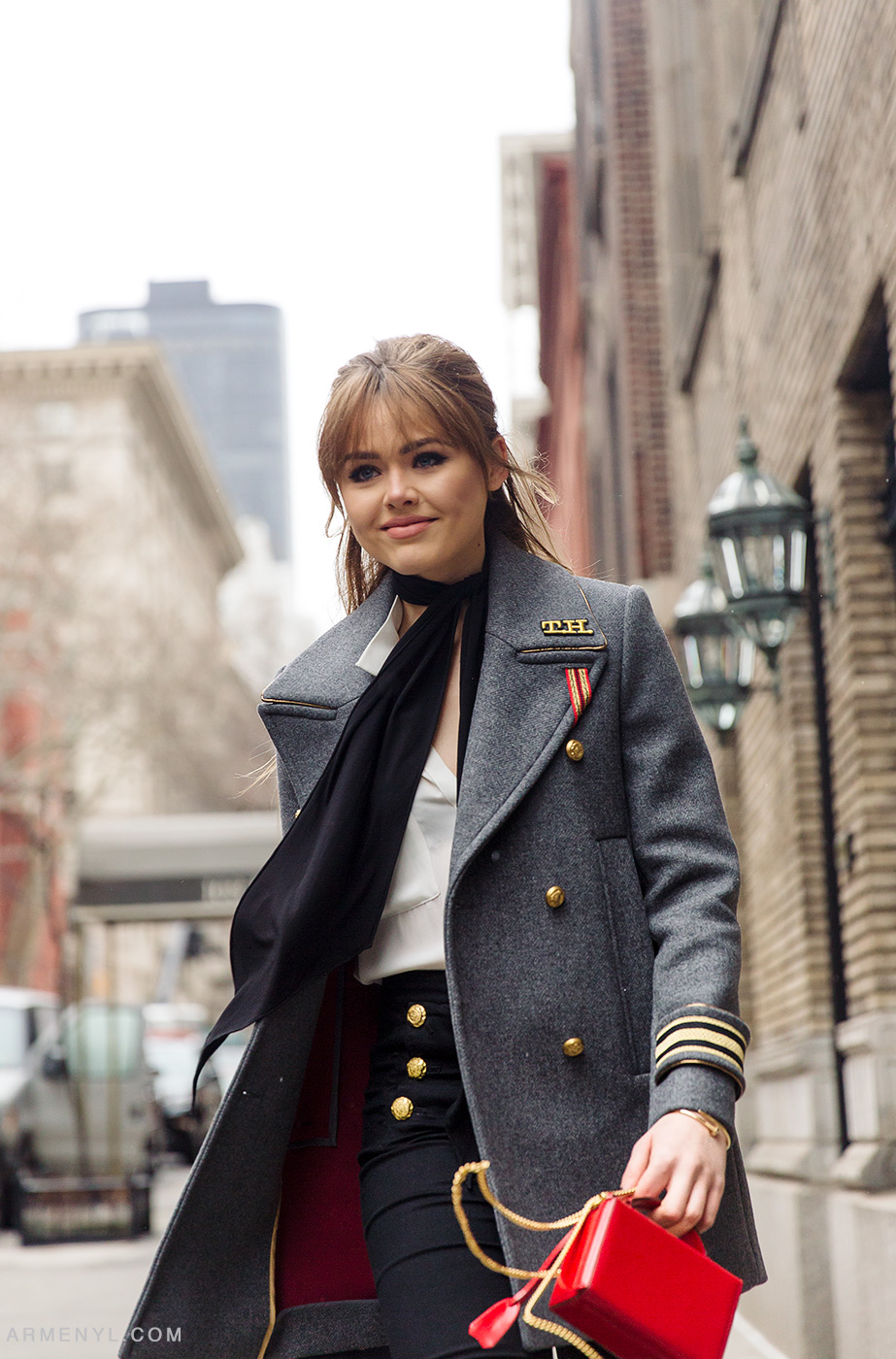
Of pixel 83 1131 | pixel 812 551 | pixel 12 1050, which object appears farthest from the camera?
pixel 12 1050

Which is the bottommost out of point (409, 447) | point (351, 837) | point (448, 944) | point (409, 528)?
point (448, 944)

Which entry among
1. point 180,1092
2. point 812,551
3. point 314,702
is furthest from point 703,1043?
point 180,1092

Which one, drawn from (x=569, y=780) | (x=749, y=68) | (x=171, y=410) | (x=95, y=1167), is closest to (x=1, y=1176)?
(x=95, y=1167)

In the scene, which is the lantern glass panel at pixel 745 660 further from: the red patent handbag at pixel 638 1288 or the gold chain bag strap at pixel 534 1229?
the red patent handbag at pixel 638 1288

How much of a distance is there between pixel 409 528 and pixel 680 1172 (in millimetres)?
995

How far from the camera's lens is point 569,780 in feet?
8.46

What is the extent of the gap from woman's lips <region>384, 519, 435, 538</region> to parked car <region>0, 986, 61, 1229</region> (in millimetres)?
12401

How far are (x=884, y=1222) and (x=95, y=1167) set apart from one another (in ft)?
33.9

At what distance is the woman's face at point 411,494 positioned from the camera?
2.70 metres

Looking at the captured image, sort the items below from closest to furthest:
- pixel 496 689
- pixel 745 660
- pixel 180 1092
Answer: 1. pixel 496 689
2. pixel 745 660
3. pixel 180 1092

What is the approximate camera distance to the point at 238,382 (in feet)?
618

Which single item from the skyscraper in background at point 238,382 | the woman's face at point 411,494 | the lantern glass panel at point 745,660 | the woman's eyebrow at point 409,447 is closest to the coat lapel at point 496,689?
the woman's face at point 411,494

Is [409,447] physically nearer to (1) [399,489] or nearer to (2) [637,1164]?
(1) [399,489]

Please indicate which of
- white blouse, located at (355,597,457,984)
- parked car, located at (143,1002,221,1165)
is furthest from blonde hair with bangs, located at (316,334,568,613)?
parked car, located at (143,1002,221,1165)
